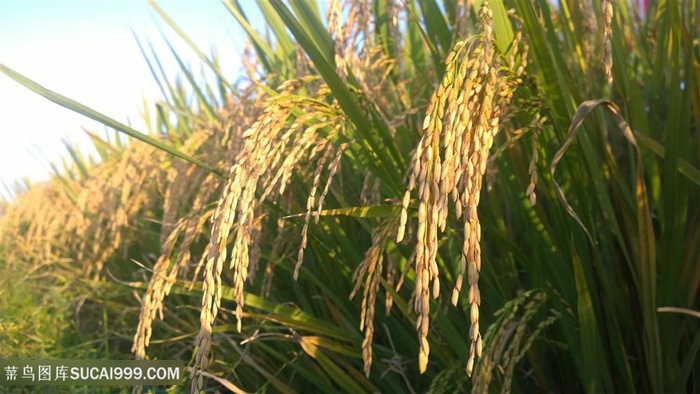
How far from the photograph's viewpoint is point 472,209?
2.45 feet

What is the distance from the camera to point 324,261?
5.05 feet

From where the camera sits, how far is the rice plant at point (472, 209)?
0.94m

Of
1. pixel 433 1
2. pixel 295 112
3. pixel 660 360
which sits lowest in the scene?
pixel 660 360

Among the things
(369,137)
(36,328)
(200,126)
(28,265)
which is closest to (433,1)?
(369,137)

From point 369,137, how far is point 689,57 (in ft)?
1.79

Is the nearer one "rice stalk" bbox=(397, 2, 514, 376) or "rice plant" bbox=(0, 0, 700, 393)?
"rice stalk" bbox=(397, 2, 514, 376)

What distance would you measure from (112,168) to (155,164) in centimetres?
38

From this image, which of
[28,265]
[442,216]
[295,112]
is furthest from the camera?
[28,265]

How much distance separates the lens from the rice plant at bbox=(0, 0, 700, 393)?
37.2 inches

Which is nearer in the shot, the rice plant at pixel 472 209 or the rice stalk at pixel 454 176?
the rice stalk at pixel 454 176

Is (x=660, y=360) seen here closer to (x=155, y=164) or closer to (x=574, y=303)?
(x=574, y=303)

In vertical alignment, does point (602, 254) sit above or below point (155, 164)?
below

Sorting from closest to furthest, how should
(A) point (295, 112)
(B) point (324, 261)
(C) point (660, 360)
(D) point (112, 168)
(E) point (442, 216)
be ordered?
1. (E) point (442, 216)
2. (C) point (660, 360)
3. (A) point (295, 112)
4. (B) point (324, 261)
5. (D) point (112, 168)

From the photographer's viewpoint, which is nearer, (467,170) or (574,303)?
(467,170)
